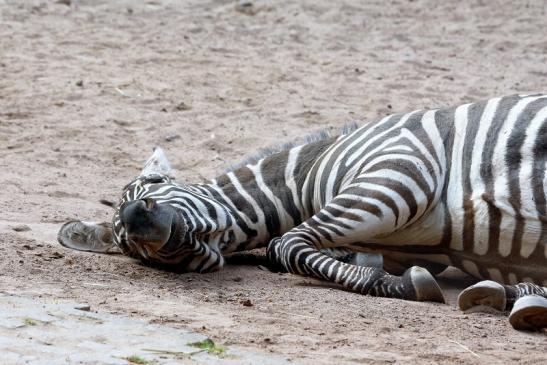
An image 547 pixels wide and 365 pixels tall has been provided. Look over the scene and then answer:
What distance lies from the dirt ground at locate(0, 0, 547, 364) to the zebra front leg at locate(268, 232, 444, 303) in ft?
0.33

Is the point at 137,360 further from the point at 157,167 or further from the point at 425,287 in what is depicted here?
the point at 157,167

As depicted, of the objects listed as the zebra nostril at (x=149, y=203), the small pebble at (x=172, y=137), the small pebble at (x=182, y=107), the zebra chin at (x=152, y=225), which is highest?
the small pebble at (x=182, y=107)

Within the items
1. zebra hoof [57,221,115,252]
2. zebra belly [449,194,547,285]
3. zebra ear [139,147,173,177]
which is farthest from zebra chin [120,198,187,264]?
zebra belly [449,194,547,285]

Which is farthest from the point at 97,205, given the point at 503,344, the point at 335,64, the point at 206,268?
the point at 335,64

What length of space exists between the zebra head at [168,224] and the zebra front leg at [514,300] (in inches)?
61.8

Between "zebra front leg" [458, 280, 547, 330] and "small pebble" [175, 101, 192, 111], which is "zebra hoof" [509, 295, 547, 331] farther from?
"small pebble" [175, 101, 192, 111]

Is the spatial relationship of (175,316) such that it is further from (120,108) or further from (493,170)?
(120,108)

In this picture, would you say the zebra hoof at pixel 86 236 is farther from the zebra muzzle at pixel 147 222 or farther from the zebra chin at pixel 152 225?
the zebra muzzle at pixel 147 222

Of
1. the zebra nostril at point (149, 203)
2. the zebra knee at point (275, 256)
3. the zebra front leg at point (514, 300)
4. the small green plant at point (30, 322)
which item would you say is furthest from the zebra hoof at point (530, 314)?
the small green plant at point (30, 322)

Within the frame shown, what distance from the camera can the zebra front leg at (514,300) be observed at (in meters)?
4.91

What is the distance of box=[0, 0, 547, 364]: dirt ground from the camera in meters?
4.91

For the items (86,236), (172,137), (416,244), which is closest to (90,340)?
(86,236)

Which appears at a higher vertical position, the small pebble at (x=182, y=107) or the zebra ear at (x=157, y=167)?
the small pebble at (x=182, y=107)

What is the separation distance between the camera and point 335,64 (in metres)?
11.6
